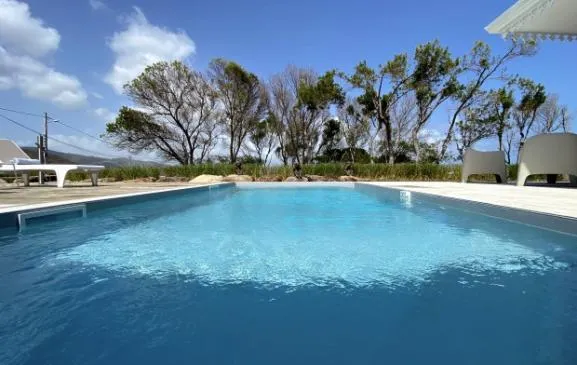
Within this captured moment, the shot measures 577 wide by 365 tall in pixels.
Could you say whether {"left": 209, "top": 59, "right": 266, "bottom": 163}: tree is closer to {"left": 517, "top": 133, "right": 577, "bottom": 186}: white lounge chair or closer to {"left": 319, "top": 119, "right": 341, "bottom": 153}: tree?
{"left": 319, "top": 119, "right": 341, "bottom": 153}: tree

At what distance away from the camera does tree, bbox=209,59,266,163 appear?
68.6 feet

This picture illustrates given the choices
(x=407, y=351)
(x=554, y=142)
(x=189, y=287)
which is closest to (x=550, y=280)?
(x=407, y=351)

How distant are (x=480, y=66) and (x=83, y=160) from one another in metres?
28.1

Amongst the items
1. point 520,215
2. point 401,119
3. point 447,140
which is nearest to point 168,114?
point 401,119

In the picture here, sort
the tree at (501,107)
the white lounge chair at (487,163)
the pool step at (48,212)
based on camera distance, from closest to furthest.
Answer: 1. the pool step at (48,212)
2. the white lounge chair at (487,163)
3. the tree at (501,107)

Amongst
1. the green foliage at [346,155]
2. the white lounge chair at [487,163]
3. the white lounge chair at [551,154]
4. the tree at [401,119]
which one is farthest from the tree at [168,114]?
the white lounge chair at [551,154]

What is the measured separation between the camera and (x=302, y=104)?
20.6 meters

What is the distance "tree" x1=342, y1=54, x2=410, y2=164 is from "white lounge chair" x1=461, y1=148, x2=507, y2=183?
796 cm

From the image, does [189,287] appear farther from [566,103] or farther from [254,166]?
[566,103]

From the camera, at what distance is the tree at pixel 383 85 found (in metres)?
18.0

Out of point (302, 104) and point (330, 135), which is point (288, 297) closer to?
point (302, 104)

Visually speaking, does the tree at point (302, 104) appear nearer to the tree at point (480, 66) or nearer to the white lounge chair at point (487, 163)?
the tree at point (480, 66)

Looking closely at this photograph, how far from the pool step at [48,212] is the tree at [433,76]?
16798 millimetres

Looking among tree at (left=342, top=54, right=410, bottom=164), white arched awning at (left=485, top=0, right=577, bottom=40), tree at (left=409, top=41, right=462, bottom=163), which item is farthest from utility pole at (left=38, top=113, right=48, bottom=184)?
white arched awning at (left=485, top=0, right=577, bottom=40)
